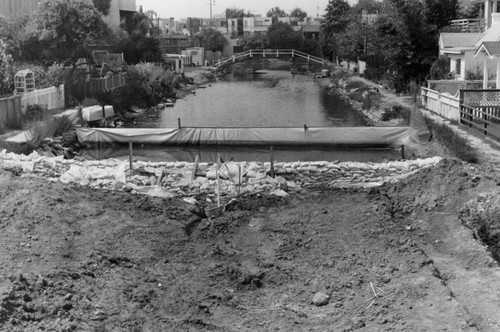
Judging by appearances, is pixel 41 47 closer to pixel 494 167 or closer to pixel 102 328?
pixel 494 167

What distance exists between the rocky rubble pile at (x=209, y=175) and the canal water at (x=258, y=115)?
13.8 feet

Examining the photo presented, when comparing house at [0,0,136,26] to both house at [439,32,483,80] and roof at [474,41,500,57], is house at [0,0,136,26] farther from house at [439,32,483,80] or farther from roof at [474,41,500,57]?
roof at [474,41,500,57]

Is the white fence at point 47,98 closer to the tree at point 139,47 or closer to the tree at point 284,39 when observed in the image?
the tree at point 139,47

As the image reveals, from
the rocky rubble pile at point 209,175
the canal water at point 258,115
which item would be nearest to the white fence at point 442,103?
the canal water at point 258,115

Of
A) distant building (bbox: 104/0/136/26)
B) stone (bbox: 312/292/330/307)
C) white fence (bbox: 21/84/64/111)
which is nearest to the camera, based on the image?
stone (bbox: 312/292/330/307)

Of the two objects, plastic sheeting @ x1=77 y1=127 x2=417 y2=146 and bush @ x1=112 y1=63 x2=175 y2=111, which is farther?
bush @ x1=112 y1=63 x2=175 y2=111

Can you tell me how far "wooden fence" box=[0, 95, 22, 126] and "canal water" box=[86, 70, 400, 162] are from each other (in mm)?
3266

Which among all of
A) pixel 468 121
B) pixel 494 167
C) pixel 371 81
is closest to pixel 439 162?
pixel 494 167

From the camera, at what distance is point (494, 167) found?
1733 centimetres

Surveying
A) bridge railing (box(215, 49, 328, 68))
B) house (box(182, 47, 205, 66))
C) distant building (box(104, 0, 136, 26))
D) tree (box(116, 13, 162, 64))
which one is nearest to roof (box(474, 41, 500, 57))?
tree (box(116, 13, 162, 64))

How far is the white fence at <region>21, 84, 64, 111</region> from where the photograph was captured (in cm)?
2783

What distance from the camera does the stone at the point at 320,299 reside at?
1055 cm

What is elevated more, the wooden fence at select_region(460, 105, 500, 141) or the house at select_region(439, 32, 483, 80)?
the house at select_region(439, 32, 483, 80)

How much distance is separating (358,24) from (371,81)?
1316cm
